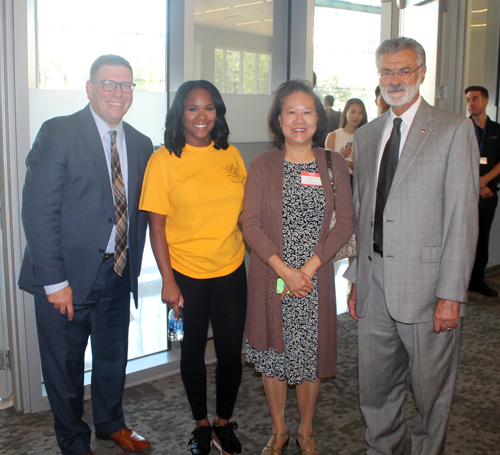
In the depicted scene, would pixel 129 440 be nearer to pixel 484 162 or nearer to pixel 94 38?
pixel 94 38

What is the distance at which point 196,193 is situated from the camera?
2303 millimetres

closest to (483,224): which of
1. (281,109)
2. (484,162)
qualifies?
(484,162)

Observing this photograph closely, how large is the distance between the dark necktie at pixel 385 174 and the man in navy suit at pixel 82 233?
1144 millimetres

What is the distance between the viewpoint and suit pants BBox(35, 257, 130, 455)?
2.34 metres

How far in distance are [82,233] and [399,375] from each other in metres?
1.63

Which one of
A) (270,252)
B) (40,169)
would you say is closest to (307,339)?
(270,252)

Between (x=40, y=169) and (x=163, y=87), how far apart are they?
138 cm

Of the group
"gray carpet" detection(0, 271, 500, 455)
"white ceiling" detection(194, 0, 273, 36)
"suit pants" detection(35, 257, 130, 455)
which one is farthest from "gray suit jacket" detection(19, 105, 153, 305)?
"white ceiling" detection(194, 0, 273, 36)

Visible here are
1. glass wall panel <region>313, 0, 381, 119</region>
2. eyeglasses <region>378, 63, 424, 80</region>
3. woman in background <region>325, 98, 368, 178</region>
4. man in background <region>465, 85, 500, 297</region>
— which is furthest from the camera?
glass wall panel <region>313, 0, 381, 119</region>

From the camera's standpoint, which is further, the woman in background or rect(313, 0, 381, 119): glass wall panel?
rect(313, 0, 381, 119): glass wall panel

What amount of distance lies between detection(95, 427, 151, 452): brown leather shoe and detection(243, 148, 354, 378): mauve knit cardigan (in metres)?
0.79

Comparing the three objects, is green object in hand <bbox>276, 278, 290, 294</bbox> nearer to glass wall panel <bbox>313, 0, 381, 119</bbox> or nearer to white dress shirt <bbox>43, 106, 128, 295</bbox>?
white dress shirt <bbox>43, 106, 128, 295</bbox>

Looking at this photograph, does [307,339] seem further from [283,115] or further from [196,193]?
[283,115]

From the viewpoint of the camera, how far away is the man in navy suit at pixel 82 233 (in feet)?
7.20
